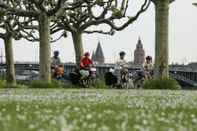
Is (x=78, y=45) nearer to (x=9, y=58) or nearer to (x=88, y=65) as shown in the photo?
(x=9, y=58)

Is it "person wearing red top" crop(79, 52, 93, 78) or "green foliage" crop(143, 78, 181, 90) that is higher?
"person wearing red top" crop(79, 52, 93, 78)

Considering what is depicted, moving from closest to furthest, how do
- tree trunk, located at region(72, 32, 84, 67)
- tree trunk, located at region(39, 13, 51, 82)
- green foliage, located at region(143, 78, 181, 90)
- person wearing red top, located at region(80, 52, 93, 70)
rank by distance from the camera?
1. green foliage, located at region(143, 78, 181, 90)
2. tree trunk, located at region(39, 13, 51, 82)
3. person wearing red top, located at region(80, 52, 93, 70)
4. tree trunk, located at region(72, 32, 84, 67)

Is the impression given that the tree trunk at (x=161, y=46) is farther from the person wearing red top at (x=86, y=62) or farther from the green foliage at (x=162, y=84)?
the person wearing red top at (x=86, y=62)

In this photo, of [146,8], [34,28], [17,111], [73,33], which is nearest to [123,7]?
[146,8]

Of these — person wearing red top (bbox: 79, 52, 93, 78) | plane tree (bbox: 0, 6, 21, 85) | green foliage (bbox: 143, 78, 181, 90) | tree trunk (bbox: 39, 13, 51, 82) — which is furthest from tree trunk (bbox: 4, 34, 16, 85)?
green foliage (bbox: 143, 78, 181, 90)

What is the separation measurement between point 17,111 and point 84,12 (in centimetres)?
3434

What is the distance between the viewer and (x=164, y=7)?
104 ft

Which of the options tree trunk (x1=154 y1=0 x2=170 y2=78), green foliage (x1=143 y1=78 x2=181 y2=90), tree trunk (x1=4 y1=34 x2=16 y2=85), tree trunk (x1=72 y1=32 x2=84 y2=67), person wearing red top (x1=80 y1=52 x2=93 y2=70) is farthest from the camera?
tree trunk (x1=4 y1=34 x2=16 y2=85)

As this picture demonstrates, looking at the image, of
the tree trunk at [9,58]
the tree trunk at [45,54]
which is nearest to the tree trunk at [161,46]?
the tree trunk at [45,54]

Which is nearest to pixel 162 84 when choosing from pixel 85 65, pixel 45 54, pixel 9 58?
pixel 85 65

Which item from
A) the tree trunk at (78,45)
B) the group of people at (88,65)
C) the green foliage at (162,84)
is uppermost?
the tree trunk at (78,45)

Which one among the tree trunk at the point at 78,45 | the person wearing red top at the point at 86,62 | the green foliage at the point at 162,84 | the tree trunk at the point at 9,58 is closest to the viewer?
the green foliage at the point at 162,84

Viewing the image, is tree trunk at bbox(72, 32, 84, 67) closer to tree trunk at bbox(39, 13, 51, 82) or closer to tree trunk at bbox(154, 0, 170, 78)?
tree trunk at bbox(39, 13, 51, 82)

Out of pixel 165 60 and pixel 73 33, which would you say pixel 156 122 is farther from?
pixel 73 33
